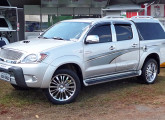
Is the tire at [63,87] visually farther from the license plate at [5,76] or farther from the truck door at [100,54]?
the license plate at [5,76]

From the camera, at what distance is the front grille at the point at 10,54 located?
17.0ft

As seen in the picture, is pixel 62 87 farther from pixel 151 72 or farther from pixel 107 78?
pixel 151 72

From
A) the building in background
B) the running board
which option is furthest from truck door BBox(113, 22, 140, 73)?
the building in background

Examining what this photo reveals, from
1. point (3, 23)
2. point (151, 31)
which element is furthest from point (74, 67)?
point (3, 23)

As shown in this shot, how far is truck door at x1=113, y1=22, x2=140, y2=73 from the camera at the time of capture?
641 centimetres

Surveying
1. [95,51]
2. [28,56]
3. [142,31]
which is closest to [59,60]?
[28,56]

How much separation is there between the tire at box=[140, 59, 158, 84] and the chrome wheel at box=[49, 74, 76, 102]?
2.54 m

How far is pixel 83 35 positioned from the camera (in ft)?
18.9

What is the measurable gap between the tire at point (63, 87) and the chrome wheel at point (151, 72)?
2620mm

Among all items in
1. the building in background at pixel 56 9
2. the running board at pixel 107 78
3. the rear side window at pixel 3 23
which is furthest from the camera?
the building in background at pixel 56 9

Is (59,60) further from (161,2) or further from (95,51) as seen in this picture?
(161,2)

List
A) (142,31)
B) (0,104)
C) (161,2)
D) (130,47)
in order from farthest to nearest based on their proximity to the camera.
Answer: (161,2) → (142,31) → (130,47) → (0,104)

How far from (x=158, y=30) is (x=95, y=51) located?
2.76 m

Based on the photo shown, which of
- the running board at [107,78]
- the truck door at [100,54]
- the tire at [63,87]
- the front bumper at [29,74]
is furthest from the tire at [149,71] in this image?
the front bumper at [29,74]
